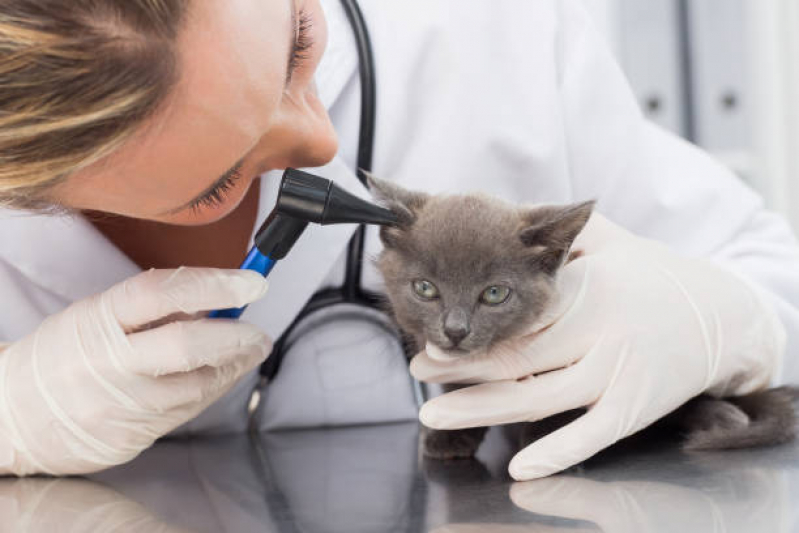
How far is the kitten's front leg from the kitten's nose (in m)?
0.19

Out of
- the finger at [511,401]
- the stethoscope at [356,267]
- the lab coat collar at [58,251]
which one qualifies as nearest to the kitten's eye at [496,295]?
the finger at [511,401]

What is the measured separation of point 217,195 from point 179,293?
0.58 ft

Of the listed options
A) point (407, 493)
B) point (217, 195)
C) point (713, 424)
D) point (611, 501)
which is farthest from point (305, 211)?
point (713, 424)

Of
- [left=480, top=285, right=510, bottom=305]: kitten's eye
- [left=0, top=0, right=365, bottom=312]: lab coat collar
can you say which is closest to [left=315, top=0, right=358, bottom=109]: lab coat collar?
[left=0, top=0, right=365, bottom=312]: lab coat collar

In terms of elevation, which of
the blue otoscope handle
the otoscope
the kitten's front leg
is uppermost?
the otoscope

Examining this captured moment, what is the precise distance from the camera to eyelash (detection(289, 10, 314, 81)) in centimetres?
92

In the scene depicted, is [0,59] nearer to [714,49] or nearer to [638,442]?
[638,442]

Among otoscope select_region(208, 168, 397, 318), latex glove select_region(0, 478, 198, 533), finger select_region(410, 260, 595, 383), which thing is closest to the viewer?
latex glove select_region(0, 478, 198, 533)

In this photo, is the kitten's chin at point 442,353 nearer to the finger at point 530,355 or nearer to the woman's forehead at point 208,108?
the finger at point 530,355

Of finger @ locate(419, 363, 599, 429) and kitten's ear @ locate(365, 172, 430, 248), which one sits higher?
kitten's ear @ locate(365, 172, 430, 248)

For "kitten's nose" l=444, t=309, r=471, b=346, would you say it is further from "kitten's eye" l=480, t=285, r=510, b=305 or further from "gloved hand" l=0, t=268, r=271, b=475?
"gloved hand" l=0, t=268, r=271, b=475

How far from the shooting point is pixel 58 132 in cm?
72

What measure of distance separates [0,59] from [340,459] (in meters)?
0.63

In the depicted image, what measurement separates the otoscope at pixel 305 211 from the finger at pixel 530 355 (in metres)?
0.20
